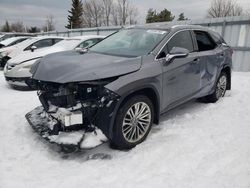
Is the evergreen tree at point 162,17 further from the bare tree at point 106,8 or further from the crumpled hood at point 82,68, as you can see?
the crumpled hood at point 82,68

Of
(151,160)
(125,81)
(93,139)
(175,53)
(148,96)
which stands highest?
(175,53)

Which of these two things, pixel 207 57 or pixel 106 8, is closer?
pixel 207 57

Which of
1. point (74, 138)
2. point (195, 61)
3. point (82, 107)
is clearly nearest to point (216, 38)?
point (195, 61)

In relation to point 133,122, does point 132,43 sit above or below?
above

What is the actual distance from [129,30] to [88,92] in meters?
2.06

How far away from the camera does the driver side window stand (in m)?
4.00

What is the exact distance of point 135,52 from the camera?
394 centimetres

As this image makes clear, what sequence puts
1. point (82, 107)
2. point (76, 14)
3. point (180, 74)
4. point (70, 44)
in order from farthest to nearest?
point (76, 14) < point (70, 44) < point (180, 74) < point (82, 107)

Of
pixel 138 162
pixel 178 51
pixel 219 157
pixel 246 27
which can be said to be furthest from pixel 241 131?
pixel 246 27

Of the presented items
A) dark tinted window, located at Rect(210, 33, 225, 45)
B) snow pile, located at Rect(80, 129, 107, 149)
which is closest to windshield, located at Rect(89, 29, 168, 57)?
snow pile, located at Rect(80, 129, 107, 149)

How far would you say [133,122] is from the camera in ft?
11.6

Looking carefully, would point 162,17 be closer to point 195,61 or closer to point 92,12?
point 92,12

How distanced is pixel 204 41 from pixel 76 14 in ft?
167

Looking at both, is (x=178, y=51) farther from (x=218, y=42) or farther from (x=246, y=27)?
(x=246, y=27)
